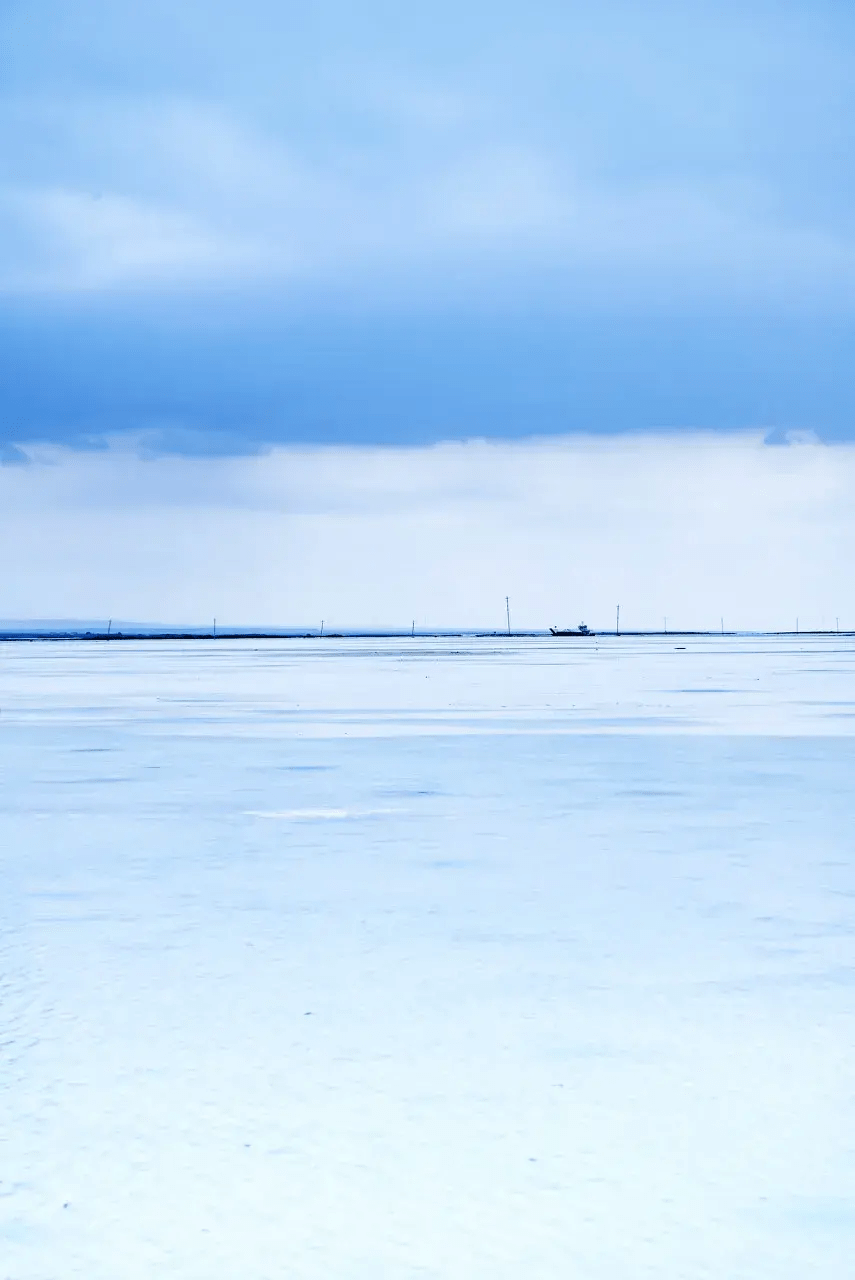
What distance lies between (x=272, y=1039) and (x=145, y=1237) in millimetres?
1939

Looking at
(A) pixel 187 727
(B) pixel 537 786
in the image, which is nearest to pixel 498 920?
(B) pixel 537 786

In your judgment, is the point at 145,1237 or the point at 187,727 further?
the point at 187,727

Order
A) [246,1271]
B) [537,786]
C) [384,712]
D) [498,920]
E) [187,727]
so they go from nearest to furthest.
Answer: [246,1271], [498,920], [537,786], [187,727], [384,712]

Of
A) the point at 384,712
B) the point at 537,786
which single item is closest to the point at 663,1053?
the point at 537,786

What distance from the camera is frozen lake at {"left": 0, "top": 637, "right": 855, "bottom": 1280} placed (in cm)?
414

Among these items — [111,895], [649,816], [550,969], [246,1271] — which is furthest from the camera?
[649,816]

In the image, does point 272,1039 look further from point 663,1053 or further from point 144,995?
point 663,1053

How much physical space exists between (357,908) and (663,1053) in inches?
134

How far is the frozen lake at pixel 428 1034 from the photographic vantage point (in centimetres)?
414

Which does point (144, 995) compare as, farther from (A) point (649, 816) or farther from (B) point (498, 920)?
(A) point (649, 816)

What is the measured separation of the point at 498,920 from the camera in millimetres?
8586

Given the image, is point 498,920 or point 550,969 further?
Result: point 498,920

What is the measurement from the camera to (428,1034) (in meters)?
6.11

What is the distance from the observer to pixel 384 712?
29109 millimetres
